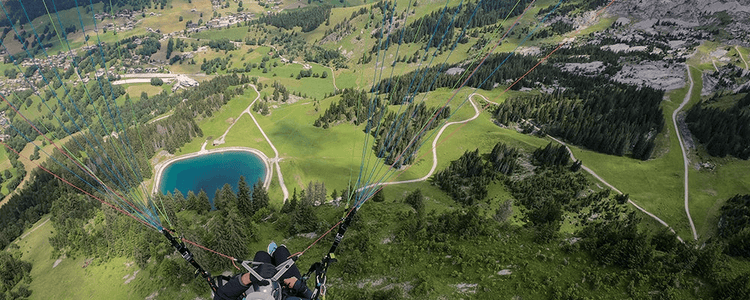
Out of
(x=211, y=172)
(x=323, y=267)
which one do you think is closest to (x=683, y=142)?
(x=323, y=267)

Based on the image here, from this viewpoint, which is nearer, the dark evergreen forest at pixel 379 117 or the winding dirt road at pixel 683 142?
the winding dirt road at pixel 683 142

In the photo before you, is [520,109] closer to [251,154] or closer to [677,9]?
[251,154]

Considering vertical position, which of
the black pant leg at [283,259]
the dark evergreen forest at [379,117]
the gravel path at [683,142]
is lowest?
the dark evergreen forest at [379,117]

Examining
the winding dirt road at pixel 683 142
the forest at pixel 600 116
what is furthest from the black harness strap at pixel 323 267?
the forest at pixel 600 116

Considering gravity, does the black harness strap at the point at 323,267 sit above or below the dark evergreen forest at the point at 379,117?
above

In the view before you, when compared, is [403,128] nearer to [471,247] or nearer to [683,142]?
[471,247]

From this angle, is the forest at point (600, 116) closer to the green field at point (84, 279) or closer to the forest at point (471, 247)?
the forest at point (471, 247)

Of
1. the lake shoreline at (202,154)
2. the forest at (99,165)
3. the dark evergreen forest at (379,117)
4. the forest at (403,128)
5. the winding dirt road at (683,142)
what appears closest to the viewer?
the winding dirt road at (683,142)
